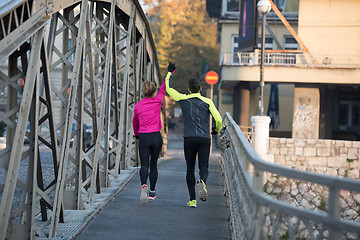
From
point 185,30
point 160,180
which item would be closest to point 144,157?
point 160,180

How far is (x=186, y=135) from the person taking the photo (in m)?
7.81

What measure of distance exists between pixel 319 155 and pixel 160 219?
16.5 metres

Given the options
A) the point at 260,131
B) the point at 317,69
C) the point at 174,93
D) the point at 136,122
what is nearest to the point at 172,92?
the point at 174,93

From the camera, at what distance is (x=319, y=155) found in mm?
22734

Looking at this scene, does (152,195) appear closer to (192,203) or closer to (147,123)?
(192,203)

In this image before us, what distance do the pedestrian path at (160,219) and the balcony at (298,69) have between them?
67.3 ft

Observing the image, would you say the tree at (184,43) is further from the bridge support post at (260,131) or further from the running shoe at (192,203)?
→ the running shoe at (192,203)

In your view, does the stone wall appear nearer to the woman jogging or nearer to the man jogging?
the woman jogging

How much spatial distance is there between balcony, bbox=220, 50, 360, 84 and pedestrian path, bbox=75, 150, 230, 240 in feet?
67.3

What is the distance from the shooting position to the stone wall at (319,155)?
2245 centimetres

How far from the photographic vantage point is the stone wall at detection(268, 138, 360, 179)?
22.5 metres

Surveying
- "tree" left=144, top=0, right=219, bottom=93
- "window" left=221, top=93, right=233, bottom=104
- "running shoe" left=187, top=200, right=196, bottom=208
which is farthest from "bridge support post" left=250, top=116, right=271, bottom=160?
"tree" left=144, top=0, right=219, bottom=93

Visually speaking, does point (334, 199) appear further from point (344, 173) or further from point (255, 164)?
point (344, 173)

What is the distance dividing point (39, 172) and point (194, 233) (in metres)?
1.82
